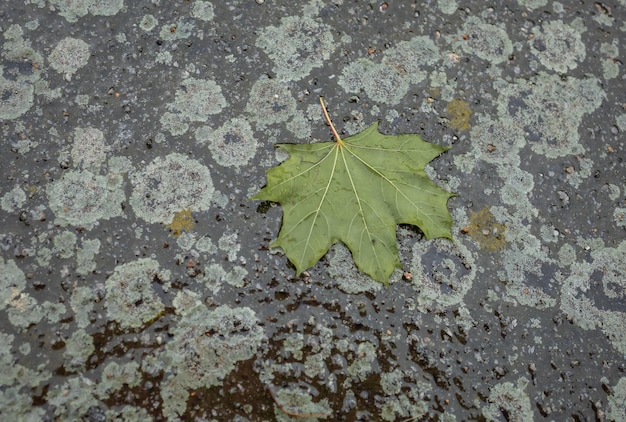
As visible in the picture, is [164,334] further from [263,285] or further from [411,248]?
[411,248]

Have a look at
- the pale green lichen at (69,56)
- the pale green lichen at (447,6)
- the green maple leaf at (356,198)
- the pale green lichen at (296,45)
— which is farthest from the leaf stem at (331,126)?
the pale green lichen at (69,56)

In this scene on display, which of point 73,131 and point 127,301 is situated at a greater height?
point 73,131

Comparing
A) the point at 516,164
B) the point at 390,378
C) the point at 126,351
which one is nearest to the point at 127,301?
the point at 126,351

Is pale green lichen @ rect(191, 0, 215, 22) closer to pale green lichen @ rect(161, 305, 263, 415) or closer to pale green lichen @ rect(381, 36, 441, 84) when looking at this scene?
pale green lichen @ rect(381, 36, 441, 84)

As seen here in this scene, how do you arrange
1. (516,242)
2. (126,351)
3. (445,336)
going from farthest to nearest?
1. (516,242)
2. (445,336)
3. (126,351)

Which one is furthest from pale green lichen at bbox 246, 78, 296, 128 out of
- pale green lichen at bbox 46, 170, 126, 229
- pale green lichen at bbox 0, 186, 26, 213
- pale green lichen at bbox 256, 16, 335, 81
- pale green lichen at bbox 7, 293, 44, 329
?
pale green lichen at bbox 7, 293, 44, 329

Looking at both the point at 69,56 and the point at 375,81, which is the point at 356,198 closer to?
the point at 375,81

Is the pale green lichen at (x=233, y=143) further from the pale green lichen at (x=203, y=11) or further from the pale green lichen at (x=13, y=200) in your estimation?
the pale green lichen at (x=13, y=200)
